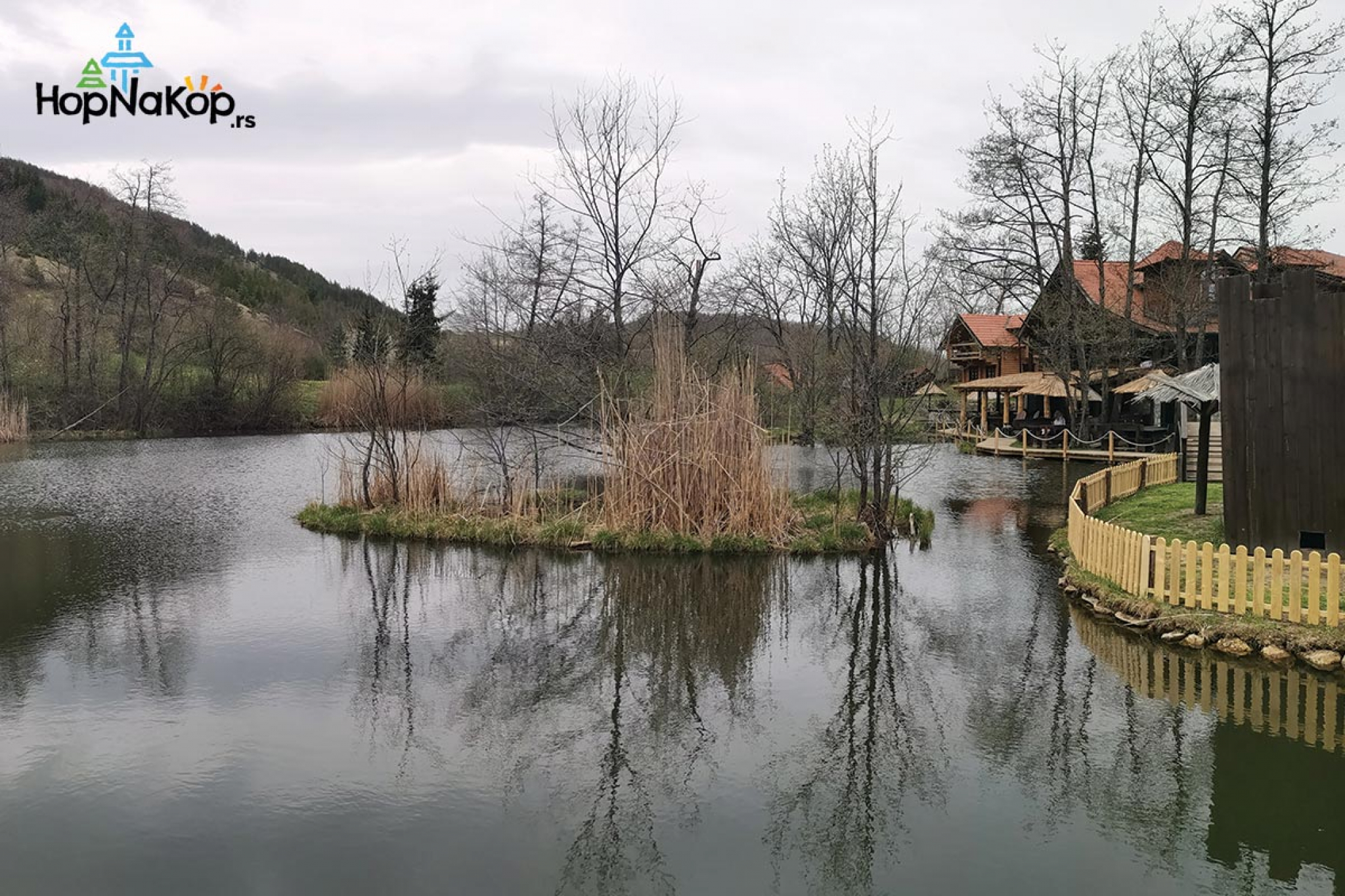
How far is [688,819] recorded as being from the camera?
490 cm

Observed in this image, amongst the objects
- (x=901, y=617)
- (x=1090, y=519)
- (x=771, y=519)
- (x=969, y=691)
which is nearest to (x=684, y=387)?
(x=771, y=519)

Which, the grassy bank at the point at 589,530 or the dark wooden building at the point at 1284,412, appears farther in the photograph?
the grassy bank at the point at 589,530

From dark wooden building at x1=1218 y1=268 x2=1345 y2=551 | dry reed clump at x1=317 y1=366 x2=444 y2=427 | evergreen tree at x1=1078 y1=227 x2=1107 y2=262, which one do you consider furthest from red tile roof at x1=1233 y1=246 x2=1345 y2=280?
dry reed clump at x1=317 y1=366 x2=444 y2=427

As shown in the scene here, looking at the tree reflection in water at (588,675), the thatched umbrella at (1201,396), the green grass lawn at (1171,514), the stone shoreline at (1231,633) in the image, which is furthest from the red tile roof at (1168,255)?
the tree reflection in water at (588,675)

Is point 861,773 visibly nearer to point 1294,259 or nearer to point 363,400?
point 363,400

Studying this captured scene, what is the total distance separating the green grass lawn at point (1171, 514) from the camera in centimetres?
1115

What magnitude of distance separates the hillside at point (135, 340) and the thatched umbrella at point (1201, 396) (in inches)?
1063

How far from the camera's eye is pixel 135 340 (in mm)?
39938

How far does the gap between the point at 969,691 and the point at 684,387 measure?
592 centimetres

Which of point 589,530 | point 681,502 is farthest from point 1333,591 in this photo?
point 589,530

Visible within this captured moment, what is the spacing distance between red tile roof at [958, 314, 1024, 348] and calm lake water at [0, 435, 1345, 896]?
1058 inches

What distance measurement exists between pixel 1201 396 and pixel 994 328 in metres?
27.9

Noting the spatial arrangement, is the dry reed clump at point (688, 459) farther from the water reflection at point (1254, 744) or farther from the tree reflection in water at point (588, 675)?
the water reflection at point (1254, 744)

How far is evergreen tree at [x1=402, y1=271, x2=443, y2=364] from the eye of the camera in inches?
658
